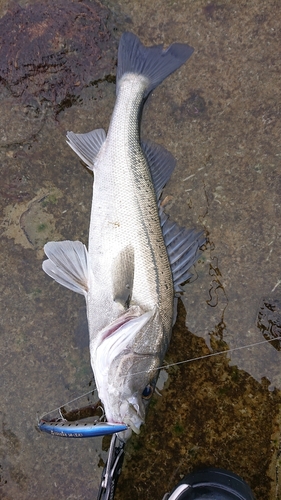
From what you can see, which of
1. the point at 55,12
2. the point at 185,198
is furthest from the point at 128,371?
the point at 55,12

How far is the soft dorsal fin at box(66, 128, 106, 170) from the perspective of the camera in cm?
272

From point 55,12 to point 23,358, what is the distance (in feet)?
7.65

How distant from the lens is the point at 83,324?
9.21 feet

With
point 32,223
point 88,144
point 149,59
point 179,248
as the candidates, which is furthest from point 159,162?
point 32,223

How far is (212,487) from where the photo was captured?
101 inches

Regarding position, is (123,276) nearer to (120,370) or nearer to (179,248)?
(179,248)

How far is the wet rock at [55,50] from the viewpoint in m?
2.78

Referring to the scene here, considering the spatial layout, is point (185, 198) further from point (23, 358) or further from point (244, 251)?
point (23, 358)

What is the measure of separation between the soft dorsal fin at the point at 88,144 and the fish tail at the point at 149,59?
1.09 ft

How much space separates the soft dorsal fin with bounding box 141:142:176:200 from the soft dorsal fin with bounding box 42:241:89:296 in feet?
2.11

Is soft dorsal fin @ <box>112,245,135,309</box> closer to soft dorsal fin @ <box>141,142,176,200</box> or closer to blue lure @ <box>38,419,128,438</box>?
soft dorsal fin @ <box>141,142,176,200</box>

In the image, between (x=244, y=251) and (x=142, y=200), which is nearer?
(x=142, y=200)

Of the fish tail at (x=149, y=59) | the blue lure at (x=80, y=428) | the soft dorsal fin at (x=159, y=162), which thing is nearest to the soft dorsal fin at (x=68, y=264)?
the soft dorsal fin at (x=159, y=162)

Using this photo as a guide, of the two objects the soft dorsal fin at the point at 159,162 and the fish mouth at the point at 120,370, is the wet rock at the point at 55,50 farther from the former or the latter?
the fish mouth at the point at 120,370
